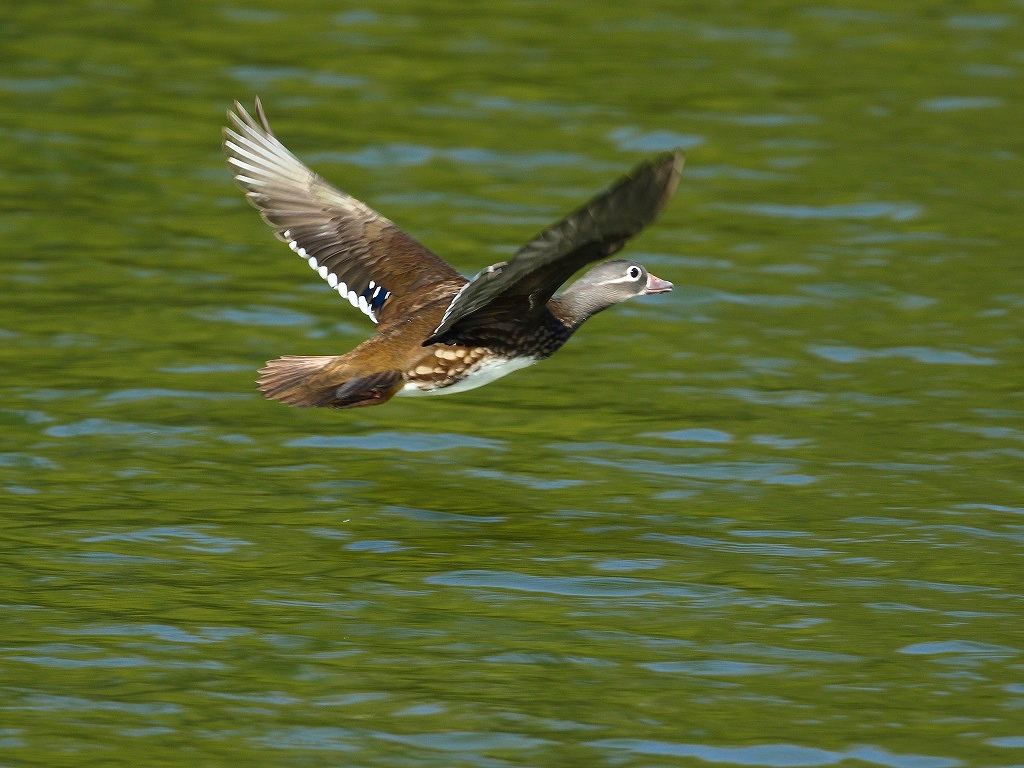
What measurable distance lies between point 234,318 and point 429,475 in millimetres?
2579

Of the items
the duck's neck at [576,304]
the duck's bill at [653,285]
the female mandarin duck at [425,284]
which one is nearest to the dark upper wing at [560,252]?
the female mandarin duck at [425,284]

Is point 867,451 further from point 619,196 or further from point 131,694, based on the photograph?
point 131,694

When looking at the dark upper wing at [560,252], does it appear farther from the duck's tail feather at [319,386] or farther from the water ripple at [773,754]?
the water ripple at [773,754]

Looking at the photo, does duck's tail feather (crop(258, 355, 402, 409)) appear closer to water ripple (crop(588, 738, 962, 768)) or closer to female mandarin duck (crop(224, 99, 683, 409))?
female mandarin duck (crop(224, 99, 683, 409))

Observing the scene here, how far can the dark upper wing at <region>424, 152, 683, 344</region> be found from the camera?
267 inches

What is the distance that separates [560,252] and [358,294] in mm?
2565

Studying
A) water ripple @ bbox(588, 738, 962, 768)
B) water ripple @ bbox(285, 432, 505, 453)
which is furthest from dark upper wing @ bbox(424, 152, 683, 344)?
water ripple @ bbox(588, 738, 962, 768)

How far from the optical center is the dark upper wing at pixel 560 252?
22.2 ft

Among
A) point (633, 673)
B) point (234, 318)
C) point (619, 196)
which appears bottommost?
point (633, 673)

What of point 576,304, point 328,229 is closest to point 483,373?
point 576,304

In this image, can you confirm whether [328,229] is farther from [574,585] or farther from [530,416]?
[574,585]

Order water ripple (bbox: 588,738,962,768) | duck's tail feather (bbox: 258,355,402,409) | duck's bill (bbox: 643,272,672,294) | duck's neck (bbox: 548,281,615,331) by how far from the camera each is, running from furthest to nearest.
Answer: duck's bill (bbox: 643,272,672,294) → duck's neck (bbox: 548,281,615,331) → duck's tail feather (bbox: 258,355,402,409) → water ripple (bbox: 588,738,962,768)

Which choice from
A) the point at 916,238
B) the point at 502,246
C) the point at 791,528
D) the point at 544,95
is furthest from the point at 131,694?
the point at 544,95

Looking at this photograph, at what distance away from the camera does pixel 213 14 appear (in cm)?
1708
